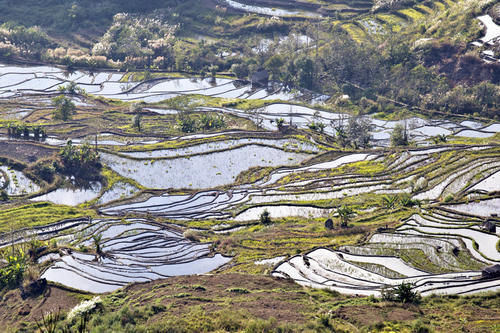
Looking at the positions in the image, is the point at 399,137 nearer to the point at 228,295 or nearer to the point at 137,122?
the point at 137,122

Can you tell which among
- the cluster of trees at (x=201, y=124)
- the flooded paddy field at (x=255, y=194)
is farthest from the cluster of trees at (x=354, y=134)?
the cluster of trees at (x=201, y=124)

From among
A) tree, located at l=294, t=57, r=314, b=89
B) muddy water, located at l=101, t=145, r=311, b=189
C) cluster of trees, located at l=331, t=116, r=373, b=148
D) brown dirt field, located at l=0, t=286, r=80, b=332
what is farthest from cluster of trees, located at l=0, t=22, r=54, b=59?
brown dirt field, located at l=0, t=286, r=80, b=332

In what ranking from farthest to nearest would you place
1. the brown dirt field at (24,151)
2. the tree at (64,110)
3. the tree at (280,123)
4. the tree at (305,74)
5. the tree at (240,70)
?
the tree at (240,70), the tree at (305,74), the tree at (64,110), the tree at (280,123), the brown dirt field at (24,151)

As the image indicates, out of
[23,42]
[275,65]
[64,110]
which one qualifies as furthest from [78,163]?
[23,42]

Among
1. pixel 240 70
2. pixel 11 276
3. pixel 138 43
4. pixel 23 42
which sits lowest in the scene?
pixel 11 276

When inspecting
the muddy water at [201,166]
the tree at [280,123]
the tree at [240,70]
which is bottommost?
the muddy water at [201,166]

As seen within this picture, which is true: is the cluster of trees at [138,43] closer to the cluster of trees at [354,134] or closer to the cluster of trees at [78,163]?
the cluster of trees at [78,163]
